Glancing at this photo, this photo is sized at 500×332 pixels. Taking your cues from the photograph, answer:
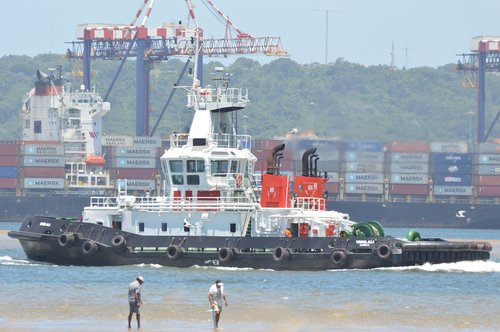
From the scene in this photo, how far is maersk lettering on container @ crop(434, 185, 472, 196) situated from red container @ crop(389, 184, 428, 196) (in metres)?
Result: 1.03

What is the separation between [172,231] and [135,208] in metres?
1.48

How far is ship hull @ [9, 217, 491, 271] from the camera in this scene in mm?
45875

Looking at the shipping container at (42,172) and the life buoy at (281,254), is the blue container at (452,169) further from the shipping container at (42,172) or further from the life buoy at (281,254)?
the life buoy at (281,254)

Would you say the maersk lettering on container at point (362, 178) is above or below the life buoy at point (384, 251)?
above

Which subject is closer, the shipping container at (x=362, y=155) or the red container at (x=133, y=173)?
the shipping container at (x=362, y=155)

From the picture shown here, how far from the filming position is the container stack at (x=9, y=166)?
12662cm

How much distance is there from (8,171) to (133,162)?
11.2 metres

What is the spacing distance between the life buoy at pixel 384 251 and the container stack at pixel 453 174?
7133 cm

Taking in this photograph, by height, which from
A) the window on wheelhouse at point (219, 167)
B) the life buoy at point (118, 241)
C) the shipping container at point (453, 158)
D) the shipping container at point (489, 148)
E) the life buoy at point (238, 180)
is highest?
the shipping container at point (489, 148)

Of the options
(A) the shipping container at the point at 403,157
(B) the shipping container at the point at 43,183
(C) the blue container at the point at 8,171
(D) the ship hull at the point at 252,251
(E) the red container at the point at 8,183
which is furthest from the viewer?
(C) the blue container at the point at 8,171

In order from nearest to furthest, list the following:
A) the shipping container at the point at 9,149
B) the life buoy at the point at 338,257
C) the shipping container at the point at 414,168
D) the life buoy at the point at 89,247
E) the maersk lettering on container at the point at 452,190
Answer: the life buoy at the point at 338,257 → the life buoy at the point at 89,247 → the shipping container at the point at 414,168 → the maersk lettering on container at the point at 452,190 → the shipping container at the point at 9,149

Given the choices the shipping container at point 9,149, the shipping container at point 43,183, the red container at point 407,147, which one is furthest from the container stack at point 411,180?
the red container at point 407,147

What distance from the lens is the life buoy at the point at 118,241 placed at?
46.8 m

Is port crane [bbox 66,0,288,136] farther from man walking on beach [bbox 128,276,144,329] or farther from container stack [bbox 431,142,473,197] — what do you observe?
man walking on beach [bbox 128,276,144,329]
